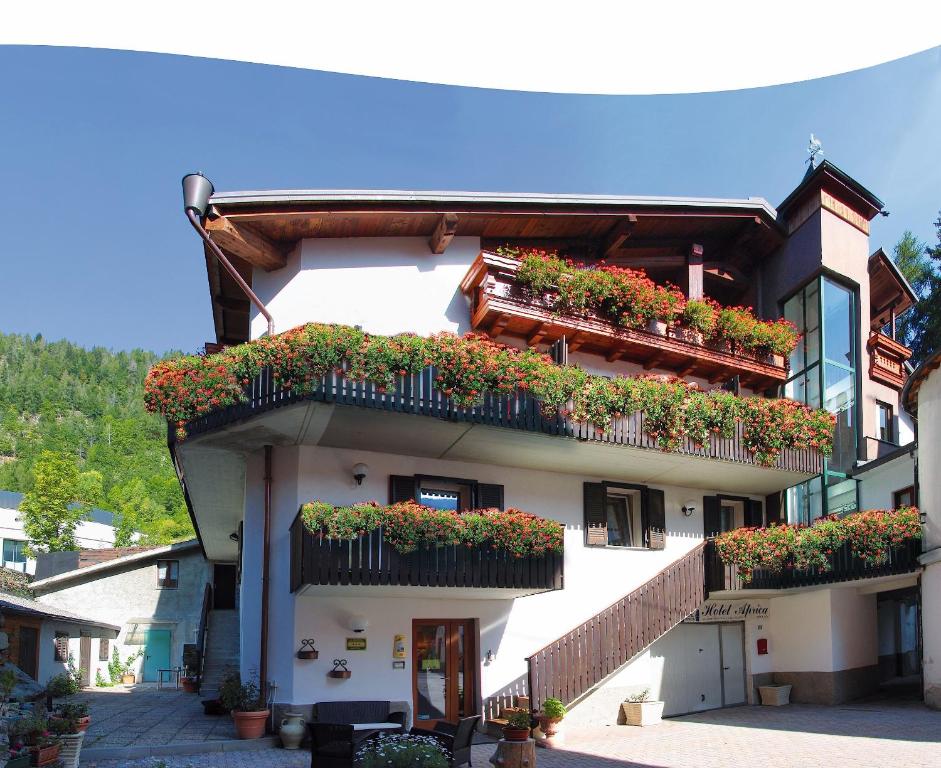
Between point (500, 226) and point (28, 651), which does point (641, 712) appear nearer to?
point (500, 226)

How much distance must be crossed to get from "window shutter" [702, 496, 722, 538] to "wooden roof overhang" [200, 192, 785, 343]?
542cm

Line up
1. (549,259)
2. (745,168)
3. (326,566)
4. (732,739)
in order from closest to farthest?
(326,566), (732,739), (745,168), (549,259)

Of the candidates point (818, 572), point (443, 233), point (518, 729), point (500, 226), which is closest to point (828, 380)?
point (818, 572)

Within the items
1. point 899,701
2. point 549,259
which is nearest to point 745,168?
point 549,259

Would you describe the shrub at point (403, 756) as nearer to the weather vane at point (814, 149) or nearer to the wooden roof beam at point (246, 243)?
the wooden roof beam at point (246, 243)

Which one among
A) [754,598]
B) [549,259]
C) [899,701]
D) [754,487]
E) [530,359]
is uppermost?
[549,259]

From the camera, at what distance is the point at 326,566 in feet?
45.1

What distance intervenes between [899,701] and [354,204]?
48.2ft

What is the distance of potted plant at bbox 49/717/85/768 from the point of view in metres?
11.5

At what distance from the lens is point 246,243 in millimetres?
16703

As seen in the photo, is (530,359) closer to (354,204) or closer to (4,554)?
(354,204)

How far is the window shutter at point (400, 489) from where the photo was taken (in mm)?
16062

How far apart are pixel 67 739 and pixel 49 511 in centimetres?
5341

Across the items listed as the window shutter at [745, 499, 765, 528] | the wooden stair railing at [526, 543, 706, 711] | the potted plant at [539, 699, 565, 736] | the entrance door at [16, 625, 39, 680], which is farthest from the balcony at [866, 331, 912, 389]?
the entrance door at [16, 625, 39, 680]
